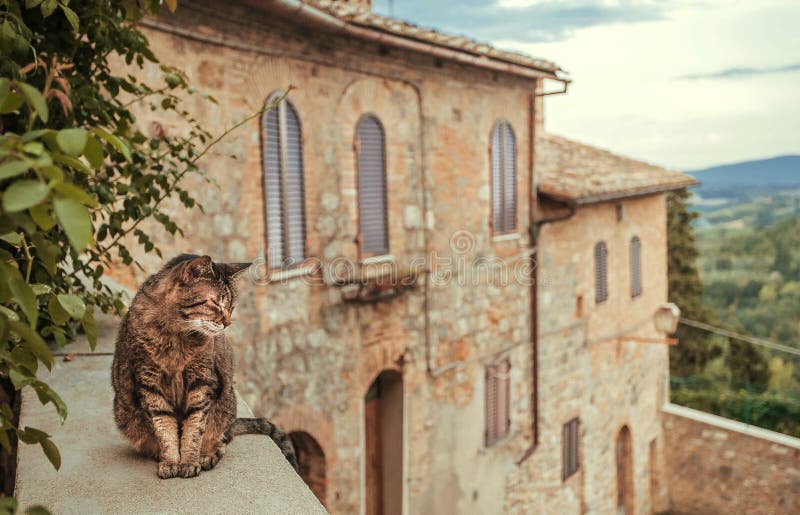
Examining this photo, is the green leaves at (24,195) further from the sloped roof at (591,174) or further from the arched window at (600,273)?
the arched window at (600,273)

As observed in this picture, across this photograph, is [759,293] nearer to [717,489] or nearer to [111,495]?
[717,489]

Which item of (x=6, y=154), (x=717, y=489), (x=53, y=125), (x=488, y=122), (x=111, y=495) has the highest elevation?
(x=488, y=122)

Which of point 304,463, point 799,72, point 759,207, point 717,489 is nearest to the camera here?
point 304,463

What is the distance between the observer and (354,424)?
768 centimetres

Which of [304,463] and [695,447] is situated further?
[695,447]

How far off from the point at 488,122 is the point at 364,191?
8.50ft

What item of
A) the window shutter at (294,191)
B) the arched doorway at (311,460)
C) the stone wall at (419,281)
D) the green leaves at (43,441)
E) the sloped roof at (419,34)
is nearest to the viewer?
the green leaves at (43,441)

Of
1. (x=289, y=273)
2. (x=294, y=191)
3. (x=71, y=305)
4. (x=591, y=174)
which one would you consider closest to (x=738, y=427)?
(x=591, y=174)

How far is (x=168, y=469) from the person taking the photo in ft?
7.79

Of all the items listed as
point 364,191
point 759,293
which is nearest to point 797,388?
point 759,293

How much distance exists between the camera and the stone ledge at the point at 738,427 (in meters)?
13.5

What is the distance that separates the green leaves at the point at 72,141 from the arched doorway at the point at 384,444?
753cm

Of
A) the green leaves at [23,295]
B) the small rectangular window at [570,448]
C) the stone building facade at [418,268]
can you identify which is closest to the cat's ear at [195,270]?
the green leaves at [23,295]

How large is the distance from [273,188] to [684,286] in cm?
2035
